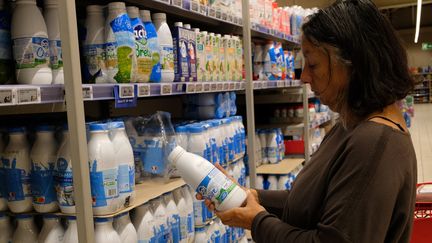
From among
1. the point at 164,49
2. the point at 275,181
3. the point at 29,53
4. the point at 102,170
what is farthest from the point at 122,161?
the point at 275,181

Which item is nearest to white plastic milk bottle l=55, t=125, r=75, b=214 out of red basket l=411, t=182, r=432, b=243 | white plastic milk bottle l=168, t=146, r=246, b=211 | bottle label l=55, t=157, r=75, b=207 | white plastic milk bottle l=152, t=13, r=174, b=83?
bottle label l=55, t=157, r=75, b=207

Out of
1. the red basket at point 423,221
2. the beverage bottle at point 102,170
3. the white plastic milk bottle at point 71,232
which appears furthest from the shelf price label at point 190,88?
the red basket at point 423,221

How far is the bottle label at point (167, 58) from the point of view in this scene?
2104 mm

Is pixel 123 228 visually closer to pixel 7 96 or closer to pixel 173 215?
pixel 173 215

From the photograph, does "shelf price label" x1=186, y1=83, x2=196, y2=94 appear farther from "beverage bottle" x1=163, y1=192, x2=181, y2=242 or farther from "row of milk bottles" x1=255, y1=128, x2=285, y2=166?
"row of milk bottles" x1=255, y1=128, x2=285, y2=166

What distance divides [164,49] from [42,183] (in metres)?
0.88

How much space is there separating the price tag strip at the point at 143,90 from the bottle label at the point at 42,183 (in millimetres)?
464

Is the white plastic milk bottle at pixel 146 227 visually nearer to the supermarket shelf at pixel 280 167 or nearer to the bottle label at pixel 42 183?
the bottle label at pixel 42 183

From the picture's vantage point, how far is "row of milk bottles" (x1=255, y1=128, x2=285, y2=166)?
3948mm

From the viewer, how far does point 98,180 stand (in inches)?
63.5

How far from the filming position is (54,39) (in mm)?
1594

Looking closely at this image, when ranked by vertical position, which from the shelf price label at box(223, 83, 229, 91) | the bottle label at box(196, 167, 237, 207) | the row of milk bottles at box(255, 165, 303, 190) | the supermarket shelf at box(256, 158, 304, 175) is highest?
the shelf price label at box(223, 83, 229, 91)

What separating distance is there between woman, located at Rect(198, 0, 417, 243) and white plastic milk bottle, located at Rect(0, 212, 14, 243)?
3.28 feet

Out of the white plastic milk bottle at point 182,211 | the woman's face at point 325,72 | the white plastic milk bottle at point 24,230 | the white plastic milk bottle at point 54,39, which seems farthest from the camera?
the white plastic milk bottle at point 182,211
